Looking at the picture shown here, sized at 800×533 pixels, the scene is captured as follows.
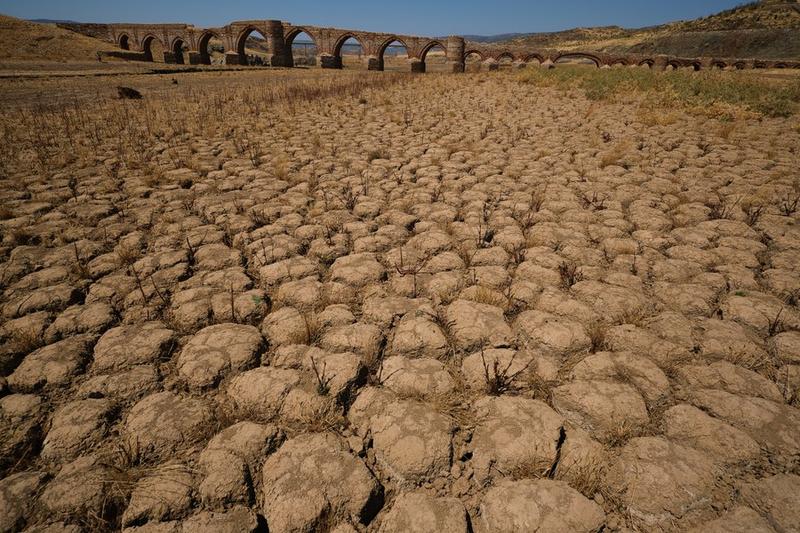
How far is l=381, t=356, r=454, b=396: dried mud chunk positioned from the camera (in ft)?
5.21

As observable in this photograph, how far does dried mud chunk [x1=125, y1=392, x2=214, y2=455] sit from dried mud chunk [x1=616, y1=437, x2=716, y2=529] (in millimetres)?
1490

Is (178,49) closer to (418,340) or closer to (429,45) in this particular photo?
(429,45)

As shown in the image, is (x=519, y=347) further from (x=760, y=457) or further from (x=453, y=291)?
(x=760, y=457)

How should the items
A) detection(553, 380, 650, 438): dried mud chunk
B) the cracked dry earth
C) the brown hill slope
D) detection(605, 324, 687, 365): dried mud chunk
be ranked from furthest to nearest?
the brown hill slope < detection(605, 324, 687, 365): dried mud chunk < detection(553, 380, 650, 438): dried mud chunk < the cracked dry earth

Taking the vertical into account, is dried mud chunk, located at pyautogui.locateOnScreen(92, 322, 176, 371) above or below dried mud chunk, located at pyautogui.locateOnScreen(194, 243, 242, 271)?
below

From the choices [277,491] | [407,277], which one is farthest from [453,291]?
[277,491]

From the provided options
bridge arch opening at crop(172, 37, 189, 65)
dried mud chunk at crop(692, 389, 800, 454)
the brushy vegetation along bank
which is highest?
bridge arch opening at crop(172, 37, 189, 65)

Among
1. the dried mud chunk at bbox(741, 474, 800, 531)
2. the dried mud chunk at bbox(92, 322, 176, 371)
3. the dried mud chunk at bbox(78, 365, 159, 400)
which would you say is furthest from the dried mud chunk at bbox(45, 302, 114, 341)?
the dried mud chunk at bbox(741, 474, 800, 531)

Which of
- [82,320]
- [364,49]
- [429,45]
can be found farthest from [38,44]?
[82,320]

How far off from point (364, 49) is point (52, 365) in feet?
84.1

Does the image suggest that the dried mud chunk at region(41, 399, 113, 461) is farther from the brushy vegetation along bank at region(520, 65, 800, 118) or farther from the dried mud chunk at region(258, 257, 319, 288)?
the brushy vegetation along bank at region(520, 65, 800, 118)

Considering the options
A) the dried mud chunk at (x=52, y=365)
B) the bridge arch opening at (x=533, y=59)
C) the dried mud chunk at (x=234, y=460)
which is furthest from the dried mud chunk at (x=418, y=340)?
the bridge arch opening at (x=533, y=59)

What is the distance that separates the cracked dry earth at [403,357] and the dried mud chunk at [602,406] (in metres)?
0.01

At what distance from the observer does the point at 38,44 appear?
2294 cm
